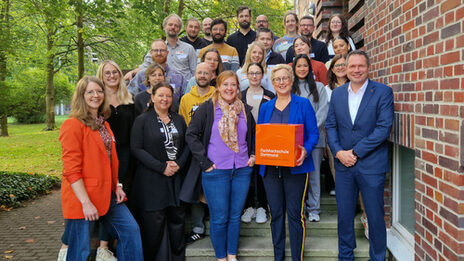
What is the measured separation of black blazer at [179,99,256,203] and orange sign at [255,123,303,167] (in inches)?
17.2

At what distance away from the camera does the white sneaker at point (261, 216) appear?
441cm

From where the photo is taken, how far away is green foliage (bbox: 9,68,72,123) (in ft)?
40.7

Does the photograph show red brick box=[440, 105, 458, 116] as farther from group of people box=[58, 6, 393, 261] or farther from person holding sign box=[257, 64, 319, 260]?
person holding sign box=[257, 64, 319, 260]

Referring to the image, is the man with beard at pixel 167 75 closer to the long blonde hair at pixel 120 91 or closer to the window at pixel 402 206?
the long blonde hair at pixel 120 91

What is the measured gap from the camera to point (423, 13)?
279 centimetres

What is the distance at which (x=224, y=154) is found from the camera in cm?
371

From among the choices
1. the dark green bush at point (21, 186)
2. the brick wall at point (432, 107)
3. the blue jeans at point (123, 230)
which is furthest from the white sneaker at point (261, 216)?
the dark green bush at point (21, 186)

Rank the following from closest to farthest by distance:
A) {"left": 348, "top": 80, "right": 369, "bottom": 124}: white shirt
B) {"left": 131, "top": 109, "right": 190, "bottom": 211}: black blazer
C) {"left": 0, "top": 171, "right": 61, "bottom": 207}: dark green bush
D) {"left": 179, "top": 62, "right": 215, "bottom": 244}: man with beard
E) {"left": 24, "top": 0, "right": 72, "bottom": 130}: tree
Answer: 1. {"left": 348, "top": 80, "right": 369, "bottom": 124}: white shirt
2. {"left": 131, "top": 109, "right": 190, "bottom": 211}: black blazer
3. {"left": 179, "top": 62, "right": 215, "bottom": 244}: man with beard
4. {"left": 0, "top": 171, "right": 61, "bottom": 207}: dark green bush
5. {"left": 24, "top": 0, "right": 72, "bottom": 130}: tree

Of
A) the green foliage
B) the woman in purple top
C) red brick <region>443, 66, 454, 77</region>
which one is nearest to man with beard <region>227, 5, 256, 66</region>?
the woman in purple top

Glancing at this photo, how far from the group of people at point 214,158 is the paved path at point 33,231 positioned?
2073mm

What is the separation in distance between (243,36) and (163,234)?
398 centimetres

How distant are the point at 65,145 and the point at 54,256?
317 centimetres

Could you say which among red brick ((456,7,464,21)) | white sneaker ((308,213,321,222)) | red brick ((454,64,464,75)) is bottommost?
white sneaker ((308,213,321,222))

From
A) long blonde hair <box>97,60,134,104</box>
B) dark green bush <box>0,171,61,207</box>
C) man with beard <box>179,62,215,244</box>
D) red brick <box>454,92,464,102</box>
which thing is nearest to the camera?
red brick <box>454,92,464,102</box>
